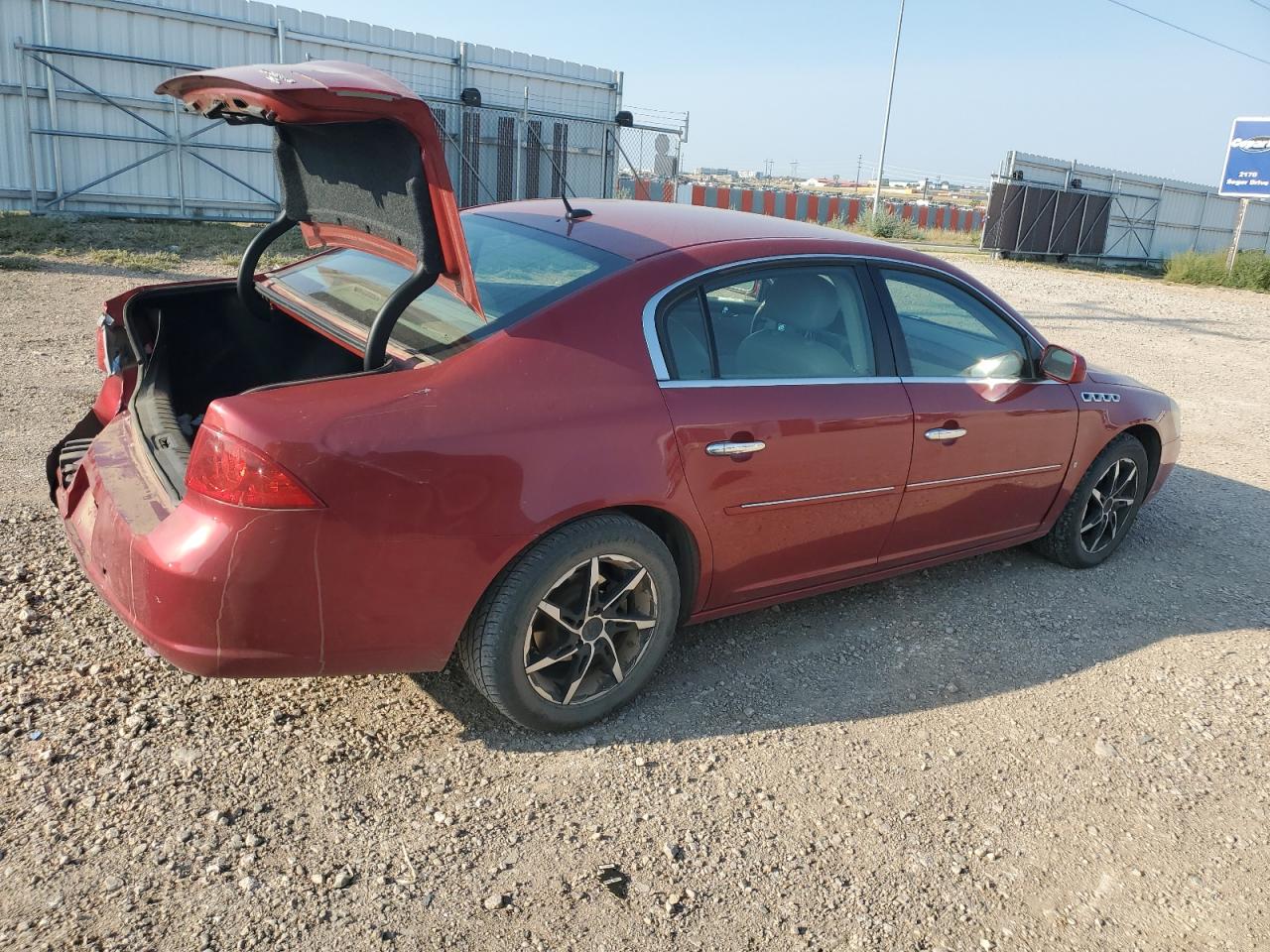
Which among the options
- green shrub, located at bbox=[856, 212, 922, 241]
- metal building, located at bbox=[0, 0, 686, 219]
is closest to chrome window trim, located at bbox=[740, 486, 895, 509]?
metal building, located at bbox=[0, 0, 686, 219]

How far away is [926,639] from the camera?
13.2ft

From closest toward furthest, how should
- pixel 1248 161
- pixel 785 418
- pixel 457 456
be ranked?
pixel 457 456 < pixel 785 418 < pixel 1248 161

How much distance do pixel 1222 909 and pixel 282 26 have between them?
59.7ft

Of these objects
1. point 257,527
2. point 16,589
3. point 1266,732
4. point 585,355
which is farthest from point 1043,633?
point 16,589

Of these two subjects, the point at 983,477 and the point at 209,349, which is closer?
the point at 209,349

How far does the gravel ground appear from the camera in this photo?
7.96 feet

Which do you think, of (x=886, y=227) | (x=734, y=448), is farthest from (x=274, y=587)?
(x=886, y=227)

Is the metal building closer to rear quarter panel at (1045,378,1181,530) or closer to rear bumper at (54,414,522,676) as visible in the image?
rear quarter panel at (1045,378,1181,530)

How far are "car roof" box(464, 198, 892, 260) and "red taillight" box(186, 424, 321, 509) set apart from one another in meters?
1.36

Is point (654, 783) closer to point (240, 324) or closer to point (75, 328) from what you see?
point (240, 324)

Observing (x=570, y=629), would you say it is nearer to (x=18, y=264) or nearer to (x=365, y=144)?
(x=365, y=144)

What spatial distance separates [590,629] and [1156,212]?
109 ft

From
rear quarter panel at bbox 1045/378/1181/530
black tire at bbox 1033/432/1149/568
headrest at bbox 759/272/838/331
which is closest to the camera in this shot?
headrest at bbox 759/272/838/331

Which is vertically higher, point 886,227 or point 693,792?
point 886,227
